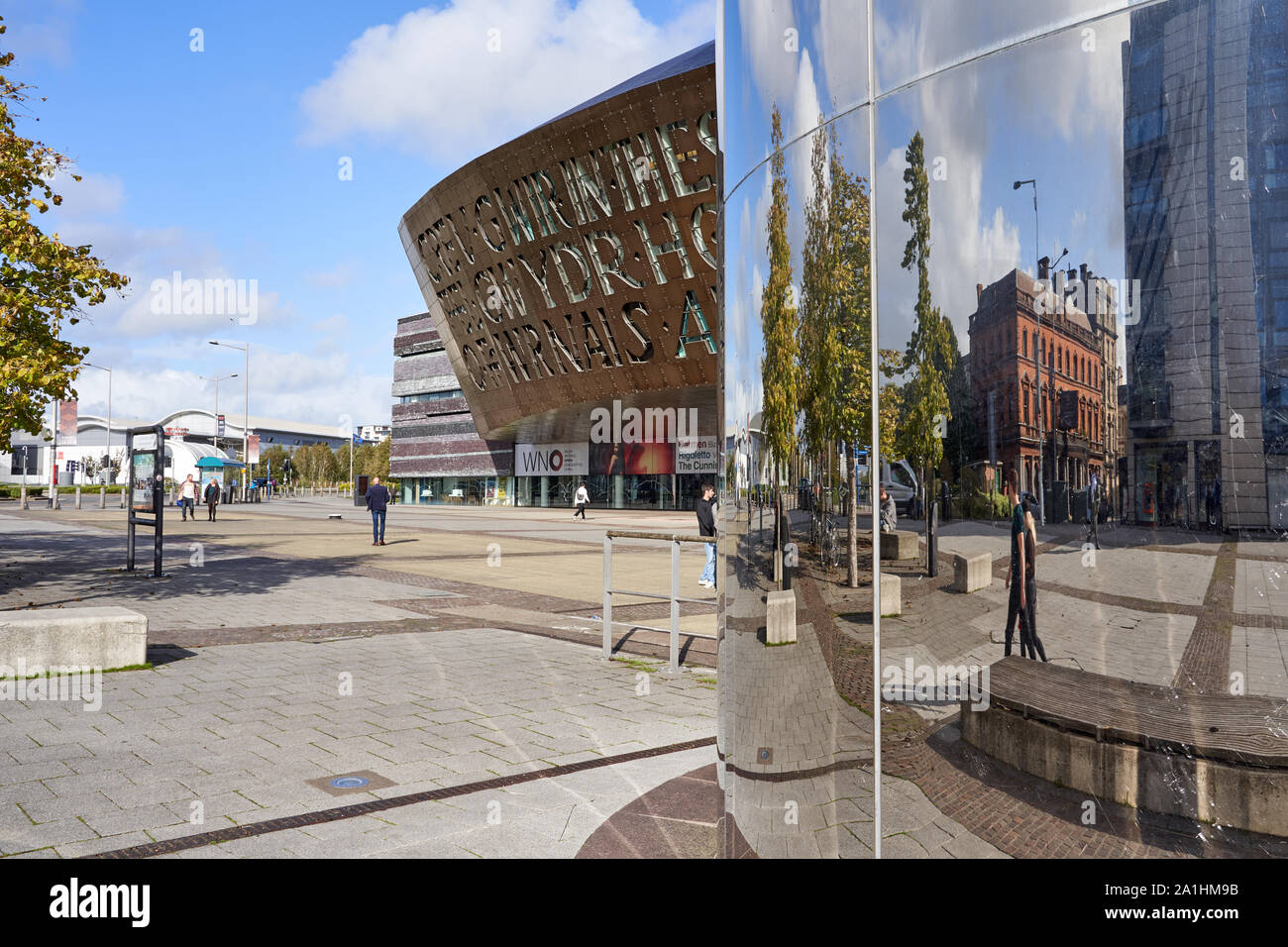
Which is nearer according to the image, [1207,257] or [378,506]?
[1207,257]

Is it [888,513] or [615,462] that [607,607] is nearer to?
[888,513]

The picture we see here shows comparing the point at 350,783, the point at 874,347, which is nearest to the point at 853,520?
the point at 874,347

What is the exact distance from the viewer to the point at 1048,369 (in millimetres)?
1900

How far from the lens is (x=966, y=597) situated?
2.04 meters

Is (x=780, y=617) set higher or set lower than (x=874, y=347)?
lower

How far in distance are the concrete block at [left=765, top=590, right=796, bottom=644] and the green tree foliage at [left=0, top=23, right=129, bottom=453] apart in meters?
10.2

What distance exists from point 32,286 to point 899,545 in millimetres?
11737

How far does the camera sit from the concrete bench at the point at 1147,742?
161cm

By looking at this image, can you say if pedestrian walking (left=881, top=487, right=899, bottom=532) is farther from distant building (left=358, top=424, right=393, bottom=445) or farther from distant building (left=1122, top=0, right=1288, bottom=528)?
distant building (left=358, top=424, right=393, bottom=445)

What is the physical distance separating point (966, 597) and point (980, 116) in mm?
1022

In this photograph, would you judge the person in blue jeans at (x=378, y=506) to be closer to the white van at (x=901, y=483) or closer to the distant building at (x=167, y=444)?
the white van at (x=901, y=483)

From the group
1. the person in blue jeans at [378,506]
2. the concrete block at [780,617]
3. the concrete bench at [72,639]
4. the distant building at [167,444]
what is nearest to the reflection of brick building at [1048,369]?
the concrete block at [780,617]
